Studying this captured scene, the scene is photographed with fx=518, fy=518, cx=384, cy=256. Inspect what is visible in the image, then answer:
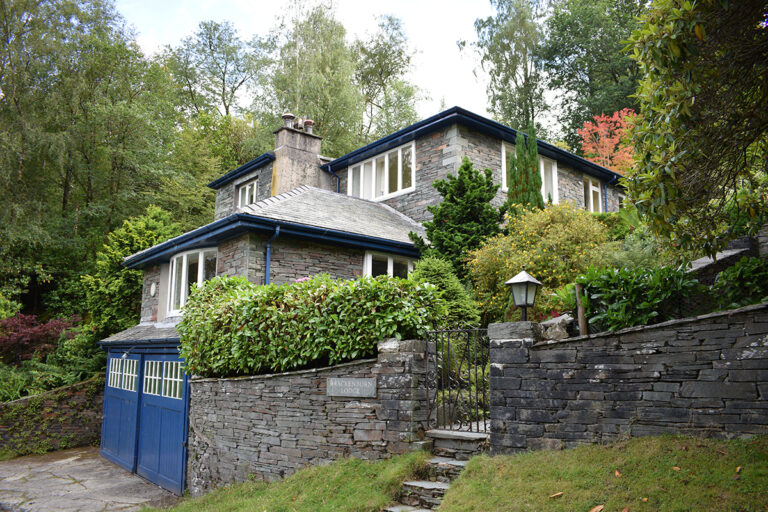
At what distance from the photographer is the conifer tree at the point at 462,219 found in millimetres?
11133

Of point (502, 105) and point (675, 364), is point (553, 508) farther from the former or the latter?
point (502, 105)

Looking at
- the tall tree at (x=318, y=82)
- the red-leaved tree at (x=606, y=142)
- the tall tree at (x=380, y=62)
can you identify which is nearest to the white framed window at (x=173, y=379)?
the tall tree at (x=318, y=82)

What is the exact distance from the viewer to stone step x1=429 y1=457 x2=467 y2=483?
19.2 ft

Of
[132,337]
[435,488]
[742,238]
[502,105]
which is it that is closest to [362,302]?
[435,488]

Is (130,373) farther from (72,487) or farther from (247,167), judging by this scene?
(247,167)

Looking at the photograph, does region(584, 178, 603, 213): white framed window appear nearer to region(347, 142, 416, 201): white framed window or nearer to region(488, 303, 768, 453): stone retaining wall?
region(347, 142, 416, 201): white framed window

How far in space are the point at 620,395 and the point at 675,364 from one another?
0.60 metres

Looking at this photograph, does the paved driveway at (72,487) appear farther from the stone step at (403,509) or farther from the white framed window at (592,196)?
the white framed window at (592,196)

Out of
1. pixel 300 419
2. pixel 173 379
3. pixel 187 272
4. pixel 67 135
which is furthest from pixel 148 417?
pixel 67 135

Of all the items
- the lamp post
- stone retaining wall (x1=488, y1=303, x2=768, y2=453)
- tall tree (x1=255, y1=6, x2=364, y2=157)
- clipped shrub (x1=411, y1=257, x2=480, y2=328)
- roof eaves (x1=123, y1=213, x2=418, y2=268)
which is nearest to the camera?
stone retaining wall (x1=488, y1=303, x2=768, y2=453)

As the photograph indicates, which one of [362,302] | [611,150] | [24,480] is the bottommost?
[24,480]

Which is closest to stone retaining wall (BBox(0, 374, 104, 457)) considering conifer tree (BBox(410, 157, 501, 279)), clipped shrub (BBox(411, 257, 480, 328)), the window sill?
the window sill

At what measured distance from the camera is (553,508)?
14.7ft

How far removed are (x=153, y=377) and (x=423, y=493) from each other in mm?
8832
